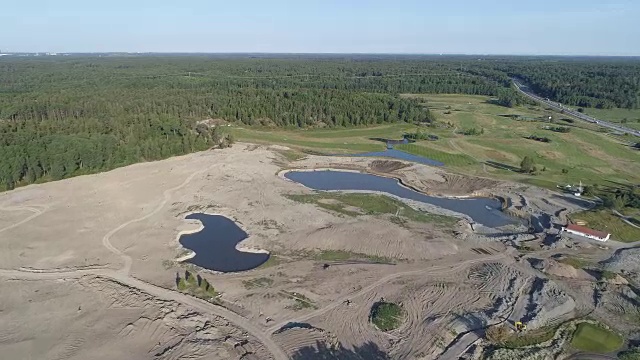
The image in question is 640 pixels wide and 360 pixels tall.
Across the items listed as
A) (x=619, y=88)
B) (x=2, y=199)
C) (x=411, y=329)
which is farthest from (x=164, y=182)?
(x=619, y=88)

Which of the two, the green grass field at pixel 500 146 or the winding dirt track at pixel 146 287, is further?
the green grass field at pixel 500 146

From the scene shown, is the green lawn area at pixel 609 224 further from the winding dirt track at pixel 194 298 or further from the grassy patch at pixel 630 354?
the grassy patch at pixel 630 354

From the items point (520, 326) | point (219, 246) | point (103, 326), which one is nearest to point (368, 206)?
point (219, 246)

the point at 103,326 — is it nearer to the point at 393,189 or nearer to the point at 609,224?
the point at 393,189

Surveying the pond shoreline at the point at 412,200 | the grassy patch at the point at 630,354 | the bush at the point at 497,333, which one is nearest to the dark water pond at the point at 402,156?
the pond shoreline at the point at 412,200

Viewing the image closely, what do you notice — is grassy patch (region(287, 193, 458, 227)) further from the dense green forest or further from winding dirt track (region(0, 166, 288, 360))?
the dense green forest

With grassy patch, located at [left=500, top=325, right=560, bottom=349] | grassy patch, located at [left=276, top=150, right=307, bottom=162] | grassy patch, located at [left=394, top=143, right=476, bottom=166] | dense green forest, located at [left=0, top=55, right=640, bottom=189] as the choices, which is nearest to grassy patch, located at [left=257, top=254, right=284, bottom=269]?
grassy patch, located at [left=500, top=325, right=560, bottom=349]

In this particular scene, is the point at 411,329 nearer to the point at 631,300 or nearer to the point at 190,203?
the point at 631,300
